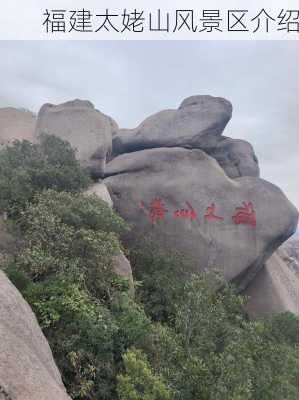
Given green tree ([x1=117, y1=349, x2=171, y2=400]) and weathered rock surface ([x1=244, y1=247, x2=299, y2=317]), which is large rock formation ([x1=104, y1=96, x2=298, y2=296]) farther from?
green tree ([x1=117, y1=349, x2=171, y2=400])

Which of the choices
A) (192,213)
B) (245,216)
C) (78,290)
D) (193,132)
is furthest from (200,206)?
(78,290)

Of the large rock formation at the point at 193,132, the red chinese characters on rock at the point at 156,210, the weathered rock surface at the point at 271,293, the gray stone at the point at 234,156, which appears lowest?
the weathered rock surface at the point at 271,293

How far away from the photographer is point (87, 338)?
6.33 metres

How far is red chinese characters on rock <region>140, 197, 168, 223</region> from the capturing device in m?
13.9

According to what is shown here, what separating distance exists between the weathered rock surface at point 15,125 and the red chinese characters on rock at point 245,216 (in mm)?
8185

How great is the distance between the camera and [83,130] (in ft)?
45.5

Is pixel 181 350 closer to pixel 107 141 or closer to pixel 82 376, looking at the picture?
pixel 82 376

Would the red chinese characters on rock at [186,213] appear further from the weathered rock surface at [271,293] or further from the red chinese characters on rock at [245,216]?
the weathered rock surface at [271,293]

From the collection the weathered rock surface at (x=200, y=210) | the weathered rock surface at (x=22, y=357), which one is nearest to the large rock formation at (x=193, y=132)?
the weathered rock surface at (x=200, y=210)

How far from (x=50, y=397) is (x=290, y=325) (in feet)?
26.5

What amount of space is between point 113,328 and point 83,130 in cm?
889

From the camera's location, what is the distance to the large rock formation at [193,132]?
617 inches

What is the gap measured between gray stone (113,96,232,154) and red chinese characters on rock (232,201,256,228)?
3.32 metres

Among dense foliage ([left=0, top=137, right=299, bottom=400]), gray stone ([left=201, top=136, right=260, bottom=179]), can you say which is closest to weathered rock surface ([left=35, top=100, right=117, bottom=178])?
dense foliage ([left=0, top=137, right=299, bottom=400])
